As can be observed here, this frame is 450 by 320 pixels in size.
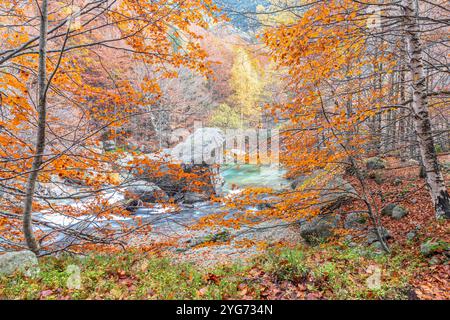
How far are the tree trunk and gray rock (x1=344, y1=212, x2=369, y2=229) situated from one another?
94.9 inches

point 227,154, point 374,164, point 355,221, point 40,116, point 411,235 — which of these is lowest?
point 355,221

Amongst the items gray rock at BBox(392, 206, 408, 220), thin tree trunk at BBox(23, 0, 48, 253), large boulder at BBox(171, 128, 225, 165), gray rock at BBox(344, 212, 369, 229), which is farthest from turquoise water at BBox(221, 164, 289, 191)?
thin tree trunk at BBox(23, 0, 48, 253)

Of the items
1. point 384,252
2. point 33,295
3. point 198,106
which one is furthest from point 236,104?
point 33,295

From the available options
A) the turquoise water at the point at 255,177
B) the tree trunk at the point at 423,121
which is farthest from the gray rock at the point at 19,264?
the turquoise water at the point at 255,177

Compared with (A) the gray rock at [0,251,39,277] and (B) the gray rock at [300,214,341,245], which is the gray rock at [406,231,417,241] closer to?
(B) the gray rock at [300,214,341,245]

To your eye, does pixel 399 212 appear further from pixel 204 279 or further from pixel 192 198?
pixel 192 198

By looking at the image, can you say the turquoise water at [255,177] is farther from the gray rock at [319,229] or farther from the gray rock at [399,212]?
the gray rock at [399,212]

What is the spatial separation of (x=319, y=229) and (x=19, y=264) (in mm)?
6625

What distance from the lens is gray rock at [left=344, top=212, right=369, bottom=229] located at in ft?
23.4

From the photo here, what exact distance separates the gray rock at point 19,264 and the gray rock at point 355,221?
23.9 ft

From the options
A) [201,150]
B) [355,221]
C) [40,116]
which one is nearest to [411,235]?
[355,221]

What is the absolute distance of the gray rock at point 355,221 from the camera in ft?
23.4

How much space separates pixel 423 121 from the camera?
15.2 feet
